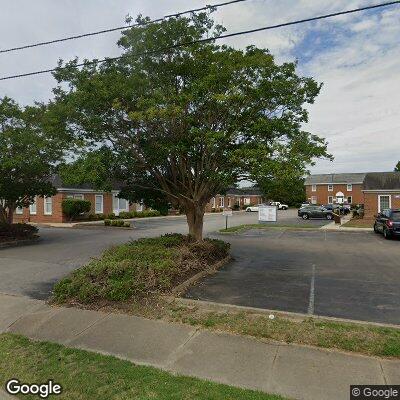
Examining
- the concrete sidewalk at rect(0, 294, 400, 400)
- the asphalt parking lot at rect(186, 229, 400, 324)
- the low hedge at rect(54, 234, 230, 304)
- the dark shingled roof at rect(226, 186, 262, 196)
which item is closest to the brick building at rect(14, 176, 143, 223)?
the dark shingled roof at rect(226, 186, 262, 196)

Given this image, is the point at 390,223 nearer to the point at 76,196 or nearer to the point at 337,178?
the point at 76,196

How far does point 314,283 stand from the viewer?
9172 mm

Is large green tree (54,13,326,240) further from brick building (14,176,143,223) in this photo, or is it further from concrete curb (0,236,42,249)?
brick building (14,176,143,223)

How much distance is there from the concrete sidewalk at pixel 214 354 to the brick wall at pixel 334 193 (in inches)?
2711

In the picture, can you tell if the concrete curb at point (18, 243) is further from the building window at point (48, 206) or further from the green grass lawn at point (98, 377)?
the building window at point (48, 206)

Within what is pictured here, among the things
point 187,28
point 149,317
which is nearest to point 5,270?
point 149,317

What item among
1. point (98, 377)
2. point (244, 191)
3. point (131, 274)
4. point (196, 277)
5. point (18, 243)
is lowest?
point (98, 377)

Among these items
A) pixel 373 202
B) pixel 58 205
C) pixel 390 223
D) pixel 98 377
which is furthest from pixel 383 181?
pixel 98 377

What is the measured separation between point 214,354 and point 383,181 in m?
38.5

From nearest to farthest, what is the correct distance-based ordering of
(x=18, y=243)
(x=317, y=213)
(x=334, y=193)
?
(x=18, y=243) → (x=317, y=213) → (x=334, y=193)

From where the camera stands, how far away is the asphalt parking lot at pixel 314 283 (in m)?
7.15

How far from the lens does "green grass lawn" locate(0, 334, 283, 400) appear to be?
406cm

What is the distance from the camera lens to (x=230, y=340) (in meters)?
5.52

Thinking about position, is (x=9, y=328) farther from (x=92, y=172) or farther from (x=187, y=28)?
(x=187, y=28)
